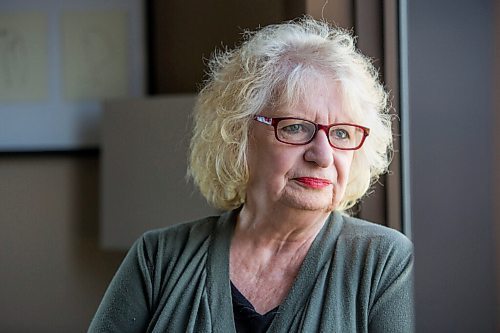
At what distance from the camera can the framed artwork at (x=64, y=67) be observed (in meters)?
2.96

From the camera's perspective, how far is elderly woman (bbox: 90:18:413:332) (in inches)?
57.7

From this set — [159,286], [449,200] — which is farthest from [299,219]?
[449,200]

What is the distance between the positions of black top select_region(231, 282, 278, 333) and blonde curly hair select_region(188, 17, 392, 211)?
22 centimetres

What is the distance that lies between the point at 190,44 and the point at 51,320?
110cm

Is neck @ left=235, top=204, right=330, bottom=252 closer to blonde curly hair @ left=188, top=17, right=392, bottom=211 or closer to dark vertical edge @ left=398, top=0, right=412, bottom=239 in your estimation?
blonde curly hair @ left=188, top=17, right=392, bottom=211

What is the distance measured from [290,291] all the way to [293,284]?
0.05 ft

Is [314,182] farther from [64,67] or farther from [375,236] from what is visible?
[64,67]

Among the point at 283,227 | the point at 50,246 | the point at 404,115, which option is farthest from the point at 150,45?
the point at 283,227

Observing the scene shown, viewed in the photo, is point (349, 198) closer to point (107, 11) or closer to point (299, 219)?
point (299, 219)

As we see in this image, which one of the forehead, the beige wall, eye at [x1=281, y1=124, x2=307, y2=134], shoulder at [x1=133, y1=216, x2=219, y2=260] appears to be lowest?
the beige wall

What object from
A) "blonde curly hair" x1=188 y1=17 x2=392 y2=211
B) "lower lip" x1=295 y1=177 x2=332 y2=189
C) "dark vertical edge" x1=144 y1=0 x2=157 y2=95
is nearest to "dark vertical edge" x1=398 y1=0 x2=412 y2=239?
"blonde curly hair" x1=188 y1=17 x2=392 y2=211

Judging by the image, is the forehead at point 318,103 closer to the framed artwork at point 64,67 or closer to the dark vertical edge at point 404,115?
the dark vertical edge at point 404,115

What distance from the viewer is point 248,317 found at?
150 cm

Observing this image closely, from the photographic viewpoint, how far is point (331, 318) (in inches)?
56.6
